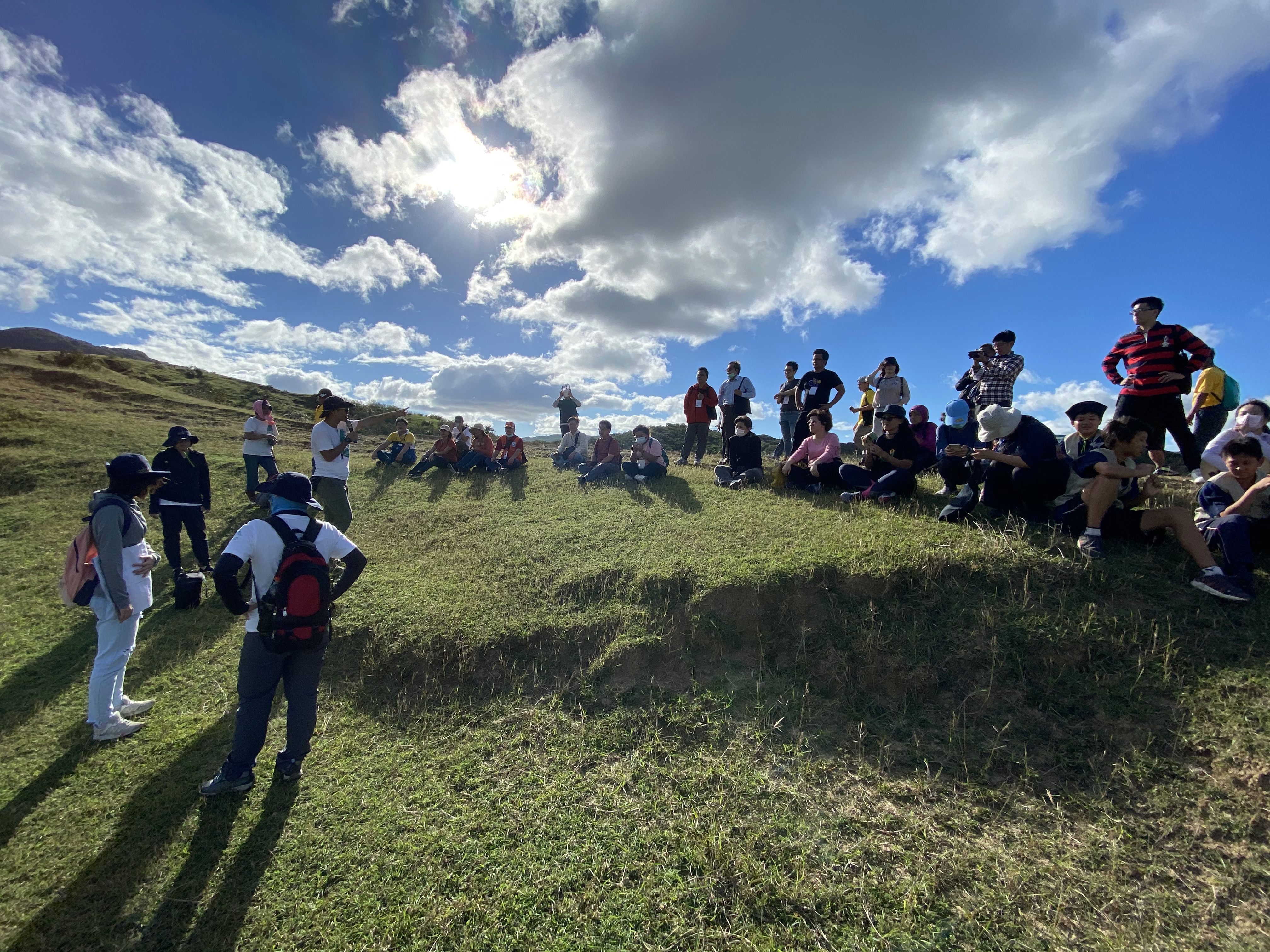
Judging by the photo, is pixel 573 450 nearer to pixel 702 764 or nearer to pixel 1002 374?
pixel 1002 374

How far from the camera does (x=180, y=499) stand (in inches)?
292

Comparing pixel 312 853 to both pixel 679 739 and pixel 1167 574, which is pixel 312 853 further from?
pixel 1167 574

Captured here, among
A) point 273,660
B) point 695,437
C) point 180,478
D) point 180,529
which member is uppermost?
point 695,437

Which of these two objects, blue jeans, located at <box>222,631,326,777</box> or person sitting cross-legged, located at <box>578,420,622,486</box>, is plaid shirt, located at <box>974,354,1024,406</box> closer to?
person sitting cross-legged, located at <box>578,420,622,486</box>

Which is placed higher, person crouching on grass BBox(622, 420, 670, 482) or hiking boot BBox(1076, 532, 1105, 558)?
person crouching on grass BBox(622, 420, 670, 482)

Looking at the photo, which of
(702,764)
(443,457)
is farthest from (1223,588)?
(443,457)

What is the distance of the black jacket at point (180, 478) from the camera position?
7289 mm

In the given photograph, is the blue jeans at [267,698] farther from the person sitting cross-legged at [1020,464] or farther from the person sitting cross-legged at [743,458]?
the person sitting cross-legged at [743,458]

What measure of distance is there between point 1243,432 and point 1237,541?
5.20ft

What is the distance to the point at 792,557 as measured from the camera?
20.0 feet

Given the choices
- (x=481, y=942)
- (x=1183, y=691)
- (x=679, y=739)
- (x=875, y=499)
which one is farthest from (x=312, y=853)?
Answer: (x=875, y=499)

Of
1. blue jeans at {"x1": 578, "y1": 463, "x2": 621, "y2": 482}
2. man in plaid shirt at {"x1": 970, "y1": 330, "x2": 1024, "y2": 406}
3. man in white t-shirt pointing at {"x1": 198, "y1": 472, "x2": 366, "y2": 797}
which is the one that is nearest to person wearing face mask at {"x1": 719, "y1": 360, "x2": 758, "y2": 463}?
blue jeans at {"x1": 578, "y1": 463, "x2": 621, "y2": 482}

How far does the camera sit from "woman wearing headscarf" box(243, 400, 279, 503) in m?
10.0

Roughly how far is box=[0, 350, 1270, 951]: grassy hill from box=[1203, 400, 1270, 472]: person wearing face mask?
1218 millimetres
